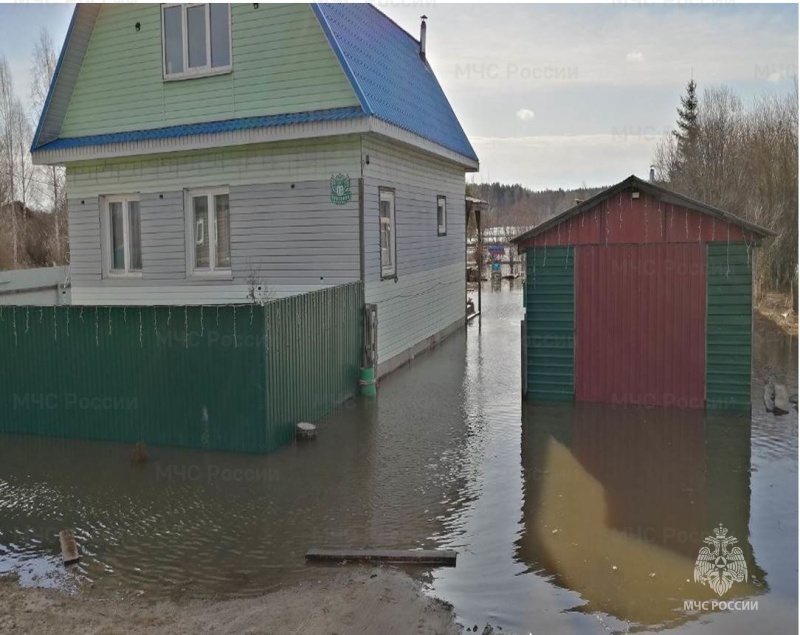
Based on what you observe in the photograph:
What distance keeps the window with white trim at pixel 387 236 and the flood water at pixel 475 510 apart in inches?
133

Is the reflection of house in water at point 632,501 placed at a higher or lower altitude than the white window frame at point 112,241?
lower

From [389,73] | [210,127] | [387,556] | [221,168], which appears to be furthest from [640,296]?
[210,127]

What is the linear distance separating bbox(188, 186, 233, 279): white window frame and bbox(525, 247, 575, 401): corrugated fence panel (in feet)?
17.0

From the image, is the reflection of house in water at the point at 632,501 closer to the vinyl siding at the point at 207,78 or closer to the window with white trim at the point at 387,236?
the window with white trim at the point at 387,236

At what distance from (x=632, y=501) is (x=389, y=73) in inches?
371

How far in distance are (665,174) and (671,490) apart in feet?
97.8

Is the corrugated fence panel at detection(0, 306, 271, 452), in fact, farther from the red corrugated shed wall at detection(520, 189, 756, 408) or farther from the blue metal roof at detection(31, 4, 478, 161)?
the red corrugated shed wall at detection(520, 189, 756, 408)

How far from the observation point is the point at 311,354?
9562mm

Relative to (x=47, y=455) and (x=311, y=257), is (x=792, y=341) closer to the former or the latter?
(x=311, y=257)

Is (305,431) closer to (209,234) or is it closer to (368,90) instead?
(209,234)

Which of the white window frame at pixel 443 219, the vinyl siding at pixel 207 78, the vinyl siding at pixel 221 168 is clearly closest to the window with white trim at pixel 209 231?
the vinyl siding at pixel 221 168

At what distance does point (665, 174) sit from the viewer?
112ft

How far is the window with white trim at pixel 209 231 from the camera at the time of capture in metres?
12.5

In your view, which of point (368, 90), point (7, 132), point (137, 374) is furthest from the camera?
point (7, 132)
